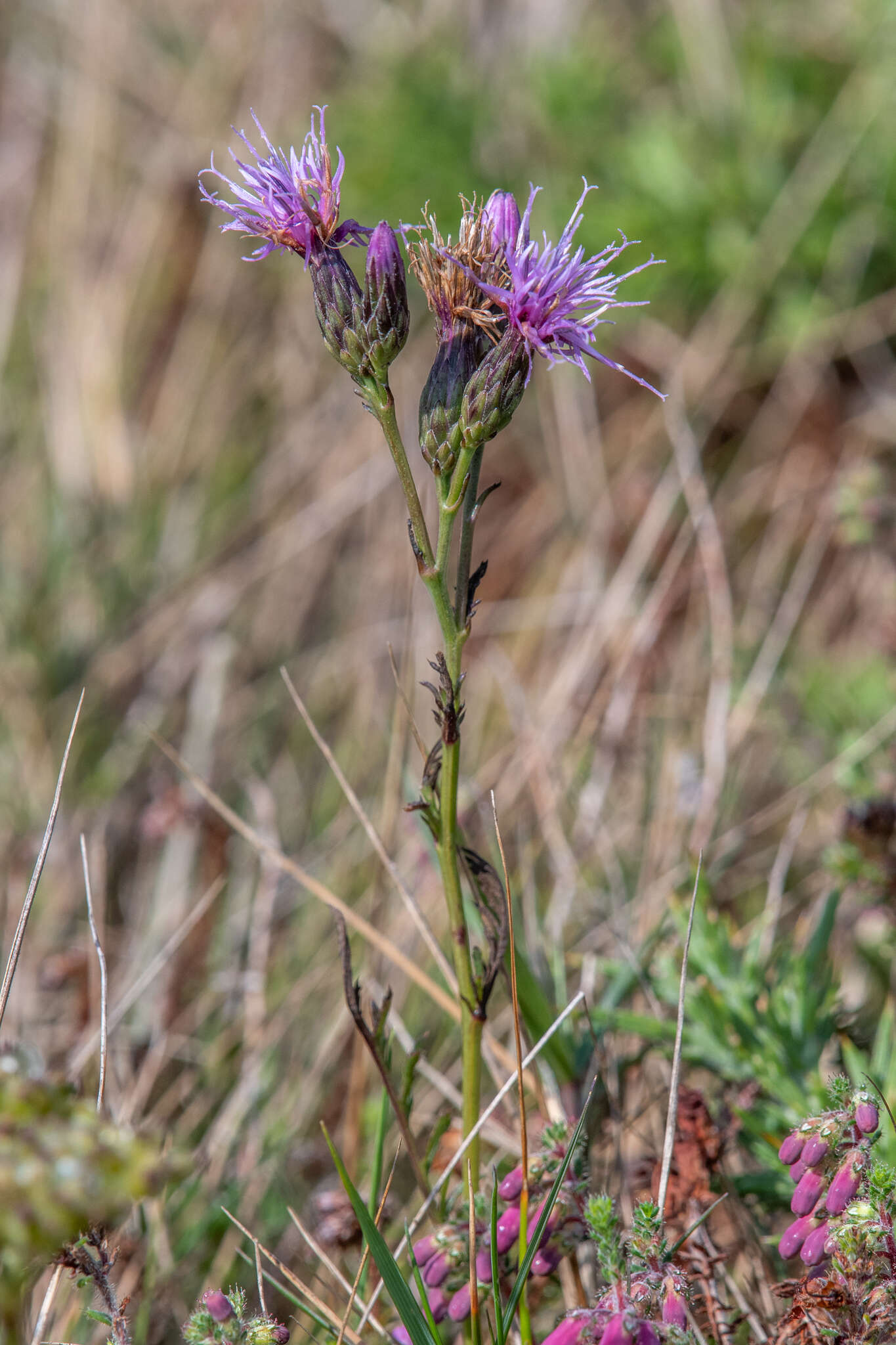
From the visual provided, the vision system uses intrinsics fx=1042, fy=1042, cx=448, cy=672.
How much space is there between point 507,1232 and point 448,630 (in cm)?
83

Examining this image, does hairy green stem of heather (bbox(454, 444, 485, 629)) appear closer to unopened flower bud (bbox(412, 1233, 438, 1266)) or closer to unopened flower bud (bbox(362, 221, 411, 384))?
unopened flower bud (bbox(362, 221, 411, 384))

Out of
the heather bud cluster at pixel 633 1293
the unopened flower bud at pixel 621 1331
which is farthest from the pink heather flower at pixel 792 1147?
the unopened flower bud at pixel 621 1331

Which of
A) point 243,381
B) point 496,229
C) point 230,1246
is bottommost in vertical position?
point 230,1246

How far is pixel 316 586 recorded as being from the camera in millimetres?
4125

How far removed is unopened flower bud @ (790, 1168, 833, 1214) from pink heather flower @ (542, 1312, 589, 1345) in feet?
1.01

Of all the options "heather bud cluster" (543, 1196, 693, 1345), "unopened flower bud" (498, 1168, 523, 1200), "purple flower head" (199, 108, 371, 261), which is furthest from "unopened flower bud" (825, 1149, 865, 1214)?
"purple flower head" (199, 108, 371, 261)

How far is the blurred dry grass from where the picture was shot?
2.60 meters

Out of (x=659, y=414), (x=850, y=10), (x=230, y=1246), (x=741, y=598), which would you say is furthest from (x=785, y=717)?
(x=850, y=10)

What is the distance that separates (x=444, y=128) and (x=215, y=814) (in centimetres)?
294

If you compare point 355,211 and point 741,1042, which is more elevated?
point 355,211

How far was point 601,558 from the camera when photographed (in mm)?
3781

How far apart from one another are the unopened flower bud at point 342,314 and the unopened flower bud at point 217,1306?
1162mm

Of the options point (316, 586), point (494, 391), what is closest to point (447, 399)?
point (494, 391)

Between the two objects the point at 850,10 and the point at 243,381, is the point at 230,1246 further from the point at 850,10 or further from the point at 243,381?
the point at 850,10
